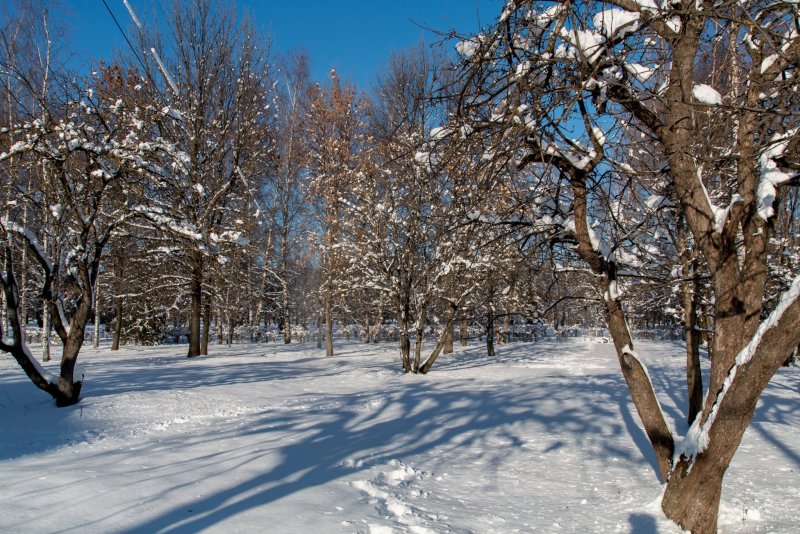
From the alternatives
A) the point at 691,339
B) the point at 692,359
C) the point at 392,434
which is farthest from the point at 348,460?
the point at 691,339

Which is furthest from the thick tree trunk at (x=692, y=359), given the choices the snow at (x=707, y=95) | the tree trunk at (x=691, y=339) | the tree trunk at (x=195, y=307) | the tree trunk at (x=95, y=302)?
the tree trunk at (x=195, y=307)

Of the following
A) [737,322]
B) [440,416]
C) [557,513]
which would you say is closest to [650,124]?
[737,322]

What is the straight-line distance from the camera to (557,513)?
4301mm

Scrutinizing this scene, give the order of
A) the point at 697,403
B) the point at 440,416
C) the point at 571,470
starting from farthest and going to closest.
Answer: the point at 440,416, the point at 697,403, the point at 571,470

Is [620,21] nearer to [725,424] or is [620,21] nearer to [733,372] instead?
[733,372]

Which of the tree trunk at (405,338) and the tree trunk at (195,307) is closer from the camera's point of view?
the tree trunk at (405,338)

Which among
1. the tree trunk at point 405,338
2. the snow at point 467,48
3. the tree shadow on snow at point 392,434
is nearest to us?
the tree shadow on snow at point 392,434

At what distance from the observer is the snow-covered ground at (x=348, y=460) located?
11.8 ft

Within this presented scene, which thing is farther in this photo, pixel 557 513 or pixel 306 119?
pixel 306 119

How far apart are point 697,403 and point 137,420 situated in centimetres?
711

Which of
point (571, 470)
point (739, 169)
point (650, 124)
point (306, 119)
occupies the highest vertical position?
point (306, 119)

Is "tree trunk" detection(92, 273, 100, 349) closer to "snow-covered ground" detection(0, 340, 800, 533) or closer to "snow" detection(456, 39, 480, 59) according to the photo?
"snow-covered ground" detection(0, 340, 800, 533)

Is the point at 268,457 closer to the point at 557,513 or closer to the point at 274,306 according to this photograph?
the point at 557,513

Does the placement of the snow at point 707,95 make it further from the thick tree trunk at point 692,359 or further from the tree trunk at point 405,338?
the tree trunk at point 405,338
